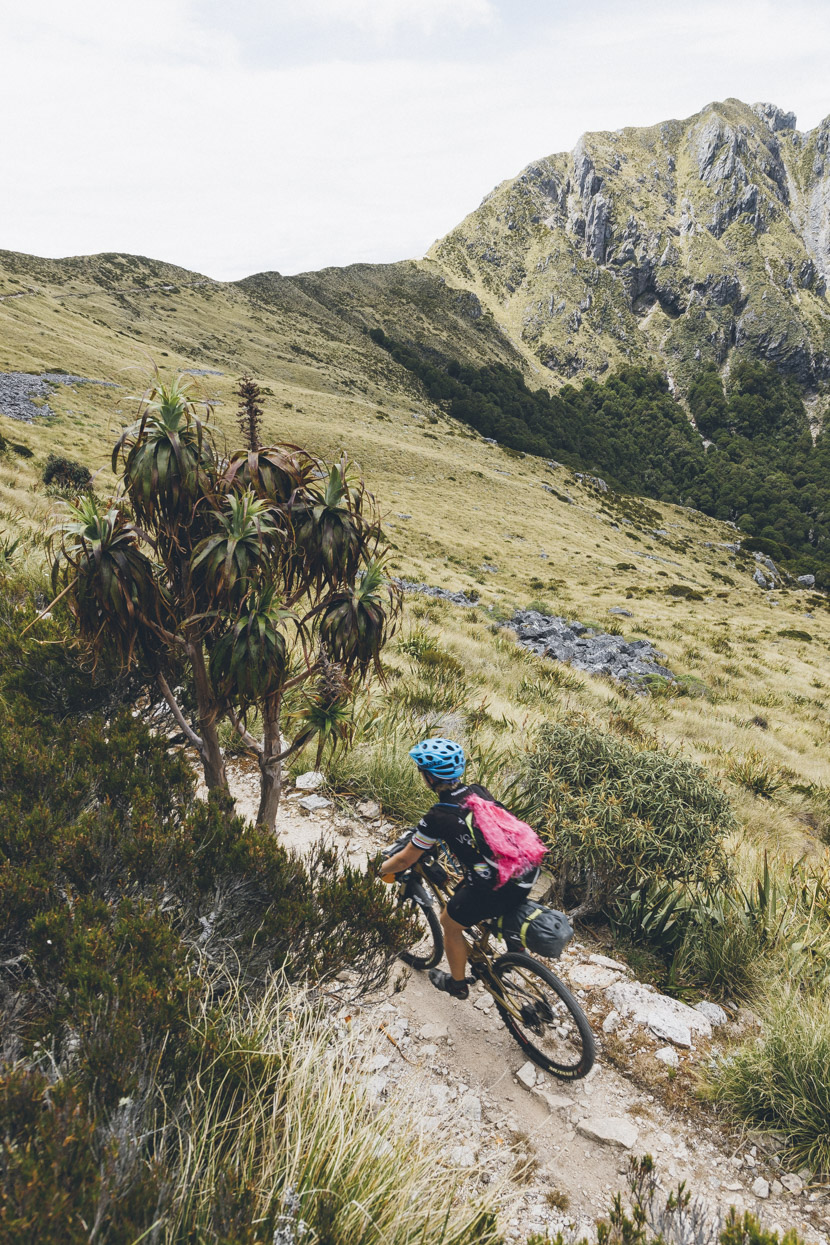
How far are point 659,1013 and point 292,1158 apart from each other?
276 cm

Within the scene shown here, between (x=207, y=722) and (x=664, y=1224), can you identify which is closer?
(x=664, y=1224)

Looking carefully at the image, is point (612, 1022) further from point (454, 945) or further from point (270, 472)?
point (270, 472)

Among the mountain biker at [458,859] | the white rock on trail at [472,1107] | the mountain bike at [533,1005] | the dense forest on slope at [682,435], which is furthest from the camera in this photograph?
Answer: the dense forest on slope at [682,435]

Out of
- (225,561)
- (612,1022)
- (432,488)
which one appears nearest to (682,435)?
(432,488)

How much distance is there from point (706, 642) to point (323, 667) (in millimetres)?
24806

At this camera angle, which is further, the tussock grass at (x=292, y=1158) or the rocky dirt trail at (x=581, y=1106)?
the rocky dirt trail at (x=581, y=1106)

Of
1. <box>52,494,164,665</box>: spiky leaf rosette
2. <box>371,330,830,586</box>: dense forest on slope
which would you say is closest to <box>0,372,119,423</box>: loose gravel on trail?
<box>52,494,164,665</box>: spiky leaf rosette

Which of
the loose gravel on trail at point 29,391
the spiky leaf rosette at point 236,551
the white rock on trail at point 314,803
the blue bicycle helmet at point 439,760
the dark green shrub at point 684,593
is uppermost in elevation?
the loose gravel on trail at point 29,391

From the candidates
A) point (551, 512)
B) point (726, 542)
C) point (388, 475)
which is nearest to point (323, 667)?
point (388, 475)

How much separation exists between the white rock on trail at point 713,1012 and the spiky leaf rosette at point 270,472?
4.51 metres

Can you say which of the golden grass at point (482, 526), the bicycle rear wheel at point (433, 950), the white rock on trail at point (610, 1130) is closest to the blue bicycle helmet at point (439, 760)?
the bicycle rear wheel at point (433, 950)

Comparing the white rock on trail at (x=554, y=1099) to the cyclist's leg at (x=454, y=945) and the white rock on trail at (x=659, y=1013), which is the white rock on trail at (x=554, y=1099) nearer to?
the cyclist's leg at (x=454, y=945)

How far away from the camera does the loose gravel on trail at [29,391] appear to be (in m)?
31.8

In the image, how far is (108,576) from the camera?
319 centimetres
